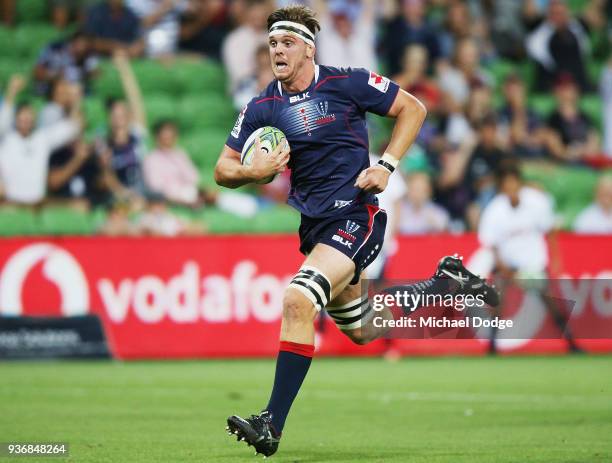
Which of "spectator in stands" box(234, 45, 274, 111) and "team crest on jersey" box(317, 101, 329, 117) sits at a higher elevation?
"team crest on jersey" box(317, 101, 329, 117)

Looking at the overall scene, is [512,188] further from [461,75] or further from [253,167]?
[253,167]

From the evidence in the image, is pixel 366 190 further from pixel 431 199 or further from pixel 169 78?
pixel 169 78

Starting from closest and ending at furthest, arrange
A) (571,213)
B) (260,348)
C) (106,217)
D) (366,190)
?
(366,190)
(260,348)
(106,217)
(571,213)

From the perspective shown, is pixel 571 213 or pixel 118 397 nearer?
pixel 118 397

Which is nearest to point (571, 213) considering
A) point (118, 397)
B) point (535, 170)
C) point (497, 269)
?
point (535, 170)

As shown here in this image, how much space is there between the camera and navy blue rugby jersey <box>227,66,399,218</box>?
8.16 meters

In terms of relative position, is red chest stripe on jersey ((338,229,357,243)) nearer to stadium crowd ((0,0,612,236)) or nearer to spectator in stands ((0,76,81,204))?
stadium crowd ((0,0,612,236))

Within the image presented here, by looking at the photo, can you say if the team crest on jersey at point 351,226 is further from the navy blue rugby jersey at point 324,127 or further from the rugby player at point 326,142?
the navy blue rugby jersey at point 324,127

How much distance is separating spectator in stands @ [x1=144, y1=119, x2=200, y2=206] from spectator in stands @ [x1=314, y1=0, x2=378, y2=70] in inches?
116

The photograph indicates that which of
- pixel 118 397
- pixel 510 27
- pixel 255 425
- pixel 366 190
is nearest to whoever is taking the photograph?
pixel 255 425

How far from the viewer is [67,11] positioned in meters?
20.0

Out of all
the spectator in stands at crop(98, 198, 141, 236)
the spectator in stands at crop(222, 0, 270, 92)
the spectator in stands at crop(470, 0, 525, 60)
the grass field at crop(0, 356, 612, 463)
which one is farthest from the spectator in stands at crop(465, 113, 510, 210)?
the spectator in stands at crop(98, 198, 141, 236)

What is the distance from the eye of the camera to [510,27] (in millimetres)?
21938

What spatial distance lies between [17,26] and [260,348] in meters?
7.61
